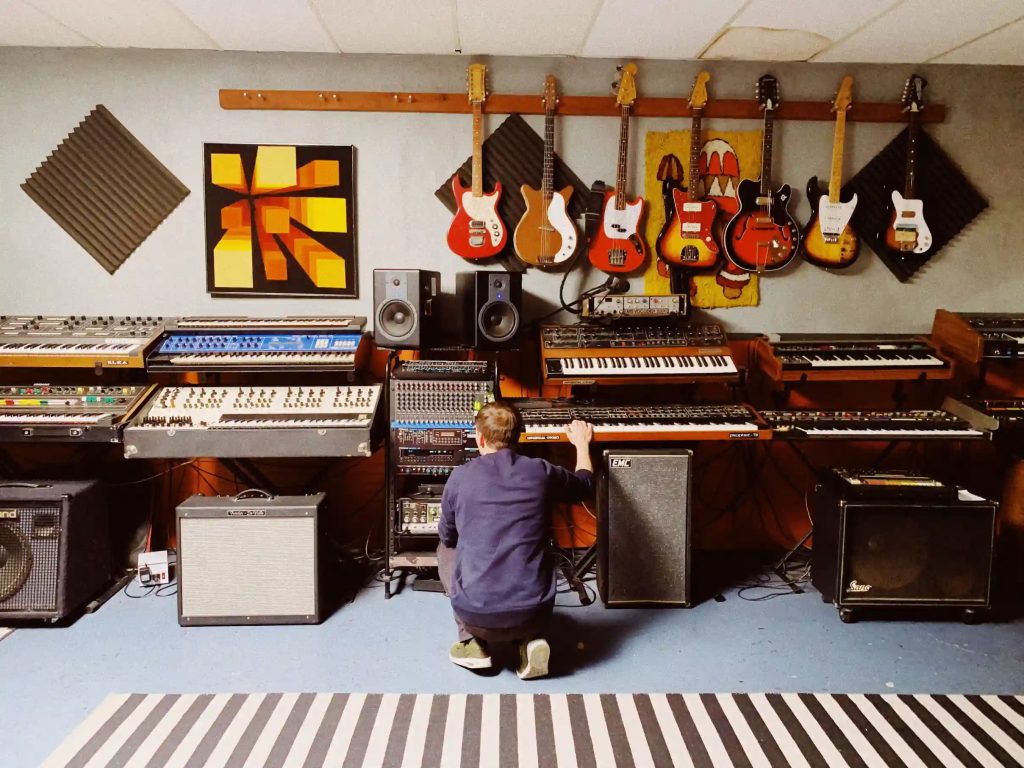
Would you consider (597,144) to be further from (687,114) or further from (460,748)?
(460,748)

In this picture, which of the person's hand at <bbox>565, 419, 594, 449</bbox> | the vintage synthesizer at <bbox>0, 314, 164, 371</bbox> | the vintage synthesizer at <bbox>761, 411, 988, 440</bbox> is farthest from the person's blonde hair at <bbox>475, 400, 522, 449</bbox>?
the vintage synthesizer at <bbox>0, 314, 164, 371</bbox>

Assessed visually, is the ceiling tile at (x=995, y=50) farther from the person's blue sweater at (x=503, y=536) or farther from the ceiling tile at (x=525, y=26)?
the person's blue sweater at (x=503, y=536)

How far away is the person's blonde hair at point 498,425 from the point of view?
96.0 inches

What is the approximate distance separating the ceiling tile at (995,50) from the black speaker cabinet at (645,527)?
2385 mm

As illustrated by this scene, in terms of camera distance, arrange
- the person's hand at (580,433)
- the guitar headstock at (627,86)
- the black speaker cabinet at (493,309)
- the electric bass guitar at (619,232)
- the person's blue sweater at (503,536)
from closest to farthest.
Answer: the person's blue sweater at (503,536)
the person's hand at (580,433)
the black speaker cabinet at (493,309)
the guitar headstock at (627,86)
the electric bass guitar at (619,232)

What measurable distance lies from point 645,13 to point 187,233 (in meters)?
2.50

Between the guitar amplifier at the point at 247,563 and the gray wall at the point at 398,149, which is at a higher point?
the gray wall at the point at 398,149

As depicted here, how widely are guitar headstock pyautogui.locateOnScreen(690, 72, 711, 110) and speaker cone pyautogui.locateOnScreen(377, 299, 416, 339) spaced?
182 centimetres

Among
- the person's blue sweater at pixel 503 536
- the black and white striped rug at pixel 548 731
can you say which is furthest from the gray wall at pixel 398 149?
the black and white striped rug at pixel 548 731

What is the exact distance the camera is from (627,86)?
352cm

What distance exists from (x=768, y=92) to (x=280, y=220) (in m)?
2.60

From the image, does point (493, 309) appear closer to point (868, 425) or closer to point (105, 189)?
point (868, 425)

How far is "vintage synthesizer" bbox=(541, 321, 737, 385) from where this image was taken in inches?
126

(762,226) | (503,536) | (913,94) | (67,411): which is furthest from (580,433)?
(913,94)
